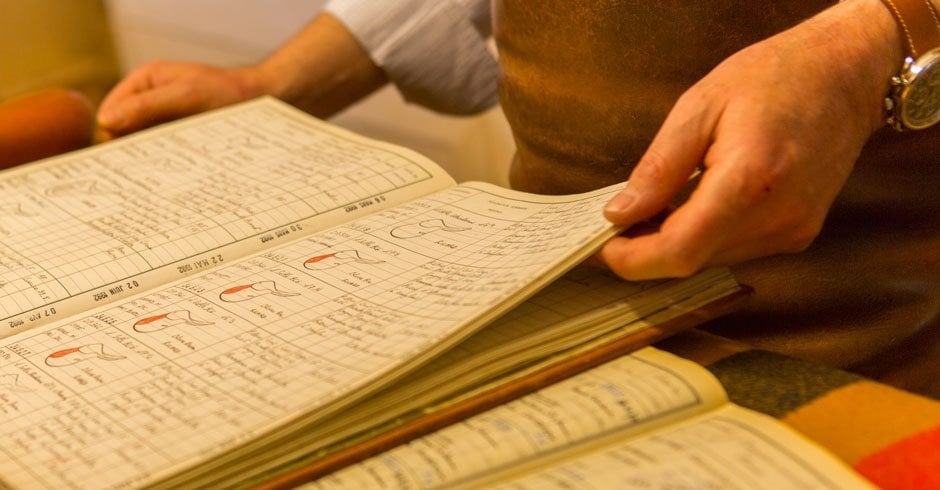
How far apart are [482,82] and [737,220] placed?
662 millimetres

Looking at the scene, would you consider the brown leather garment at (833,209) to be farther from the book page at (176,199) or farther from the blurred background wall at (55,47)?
the blurred background wall at (55,47)

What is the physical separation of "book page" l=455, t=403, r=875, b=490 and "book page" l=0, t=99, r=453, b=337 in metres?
0.36

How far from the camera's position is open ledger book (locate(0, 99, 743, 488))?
1.73ft

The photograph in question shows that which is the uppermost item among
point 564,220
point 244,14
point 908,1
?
point 908,1

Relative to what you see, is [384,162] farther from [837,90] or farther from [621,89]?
[837,90]

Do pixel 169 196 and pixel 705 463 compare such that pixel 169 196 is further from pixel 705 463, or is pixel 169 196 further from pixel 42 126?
pixel 705 463

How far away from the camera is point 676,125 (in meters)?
0.62

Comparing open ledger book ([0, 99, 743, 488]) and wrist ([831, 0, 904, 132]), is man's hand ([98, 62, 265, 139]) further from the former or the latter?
wrist ([831, 0, 904, 132])

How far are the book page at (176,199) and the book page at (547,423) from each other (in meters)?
0.30

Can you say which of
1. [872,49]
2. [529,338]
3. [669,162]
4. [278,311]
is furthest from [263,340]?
[872,49]

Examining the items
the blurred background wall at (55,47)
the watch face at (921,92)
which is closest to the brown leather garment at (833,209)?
the watch face at (921,92)

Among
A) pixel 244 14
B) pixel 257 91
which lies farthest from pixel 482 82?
pixel 244 14

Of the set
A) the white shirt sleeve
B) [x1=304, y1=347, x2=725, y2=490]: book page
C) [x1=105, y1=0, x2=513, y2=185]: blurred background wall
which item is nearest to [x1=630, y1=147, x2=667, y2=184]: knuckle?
[x1=304, y1=347, x2=725, y2=490]: book page

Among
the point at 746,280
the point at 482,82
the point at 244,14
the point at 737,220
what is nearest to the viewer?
the point at 737,220
